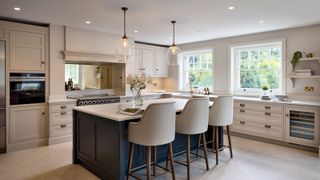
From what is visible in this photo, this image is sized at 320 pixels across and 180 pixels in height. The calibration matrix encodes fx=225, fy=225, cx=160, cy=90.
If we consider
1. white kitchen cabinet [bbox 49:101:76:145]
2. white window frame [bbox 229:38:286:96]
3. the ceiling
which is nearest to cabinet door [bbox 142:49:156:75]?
the ceiling

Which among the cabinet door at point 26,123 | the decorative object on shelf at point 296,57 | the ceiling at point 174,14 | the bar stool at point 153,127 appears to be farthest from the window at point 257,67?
the cabinet door at point 26,123

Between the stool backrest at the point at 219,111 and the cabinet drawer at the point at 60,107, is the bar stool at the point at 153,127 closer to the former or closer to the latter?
the stool backrest at the point at 219,111

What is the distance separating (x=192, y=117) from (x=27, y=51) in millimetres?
3335

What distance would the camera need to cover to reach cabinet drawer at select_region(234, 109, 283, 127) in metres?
4.50

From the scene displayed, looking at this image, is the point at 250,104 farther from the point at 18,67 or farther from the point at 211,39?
the point at 18,67

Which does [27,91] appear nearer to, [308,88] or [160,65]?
[160,65]

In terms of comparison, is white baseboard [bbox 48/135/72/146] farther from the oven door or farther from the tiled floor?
the oven door

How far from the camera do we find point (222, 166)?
3.41m

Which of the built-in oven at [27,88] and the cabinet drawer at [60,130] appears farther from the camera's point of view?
the cabinet drawer at [60,130]

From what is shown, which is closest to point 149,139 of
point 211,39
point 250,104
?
point 250,104

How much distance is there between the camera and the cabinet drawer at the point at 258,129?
14.8ft

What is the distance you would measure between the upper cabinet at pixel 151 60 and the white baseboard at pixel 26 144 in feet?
9.58

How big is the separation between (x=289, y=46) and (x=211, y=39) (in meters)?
1.94

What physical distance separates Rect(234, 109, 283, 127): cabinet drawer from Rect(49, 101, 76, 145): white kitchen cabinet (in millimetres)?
3609
